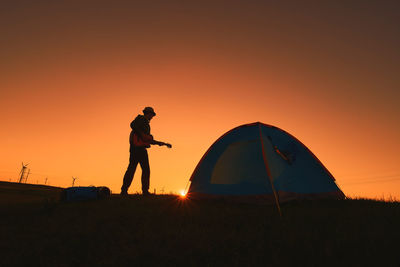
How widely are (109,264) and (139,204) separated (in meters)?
3.35

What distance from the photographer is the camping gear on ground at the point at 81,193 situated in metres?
7.50

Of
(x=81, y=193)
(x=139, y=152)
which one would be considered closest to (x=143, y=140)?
(x=139, y=152)

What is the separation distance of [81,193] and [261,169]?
18.1 ft

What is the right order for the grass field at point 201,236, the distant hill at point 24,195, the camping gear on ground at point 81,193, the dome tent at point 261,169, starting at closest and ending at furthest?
the grass field at point 201,236, the dome tent at point 261,169, the camping gear on ground at point 81,193, the distant hill at point 24,195

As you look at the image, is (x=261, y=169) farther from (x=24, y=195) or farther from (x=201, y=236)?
(x=24, y=195)

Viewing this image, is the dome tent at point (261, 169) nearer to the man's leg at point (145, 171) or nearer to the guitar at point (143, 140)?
the man's leg at point (145, 171)

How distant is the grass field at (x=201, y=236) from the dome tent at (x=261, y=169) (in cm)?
68

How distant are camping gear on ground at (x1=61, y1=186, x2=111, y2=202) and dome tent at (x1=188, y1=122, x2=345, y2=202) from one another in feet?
9.63

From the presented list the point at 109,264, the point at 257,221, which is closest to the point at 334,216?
the point at 257,221

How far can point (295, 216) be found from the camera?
17.0ft

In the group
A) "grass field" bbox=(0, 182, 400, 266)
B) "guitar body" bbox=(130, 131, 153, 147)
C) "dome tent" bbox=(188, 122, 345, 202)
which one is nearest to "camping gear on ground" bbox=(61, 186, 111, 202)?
"grass field" bbox=(0, 182, 400, 266)

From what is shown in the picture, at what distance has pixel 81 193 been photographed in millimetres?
7621

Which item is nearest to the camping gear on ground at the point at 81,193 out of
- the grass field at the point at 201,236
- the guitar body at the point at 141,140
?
the grass field at the point at 201,236

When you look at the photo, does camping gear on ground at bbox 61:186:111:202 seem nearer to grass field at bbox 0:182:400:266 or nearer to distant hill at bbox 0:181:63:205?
distant hill at bbox 0:181:63:205
